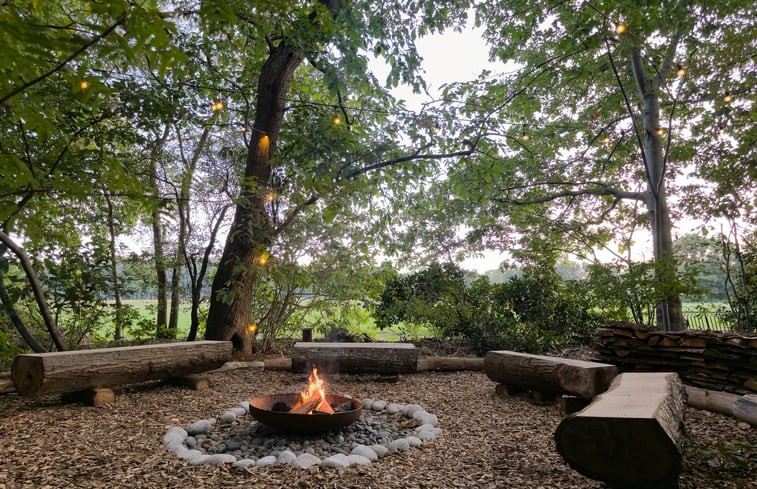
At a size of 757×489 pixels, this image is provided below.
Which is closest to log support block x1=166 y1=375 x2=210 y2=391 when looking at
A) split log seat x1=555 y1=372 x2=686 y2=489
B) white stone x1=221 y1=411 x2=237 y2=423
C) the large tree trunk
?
white stone x1=221 y1=411 x2=237 y2=423

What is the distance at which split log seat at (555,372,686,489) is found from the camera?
77.5 inches

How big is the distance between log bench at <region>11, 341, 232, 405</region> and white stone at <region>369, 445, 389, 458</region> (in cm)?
259

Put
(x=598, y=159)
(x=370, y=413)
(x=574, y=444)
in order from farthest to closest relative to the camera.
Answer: (x=598, y=159), (x=370, y=413), (x=574, y=444)

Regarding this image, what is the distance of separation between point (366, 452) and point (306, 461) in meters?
0.43

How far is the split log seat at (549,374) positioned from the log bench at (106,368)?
10.3 ft

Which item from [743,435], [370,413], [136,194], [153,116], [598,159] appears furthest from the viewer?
[598,159]

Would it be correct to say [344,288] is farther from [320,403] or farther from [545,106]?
[545,106]

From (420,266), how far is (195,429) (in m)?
5.78

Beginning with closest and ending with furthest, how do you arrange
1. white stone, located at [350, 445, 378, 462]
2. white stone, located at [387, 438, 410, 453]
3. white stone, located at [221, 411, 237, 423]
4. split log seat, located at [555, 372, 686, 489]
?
split log seat, located at [555, 372, 686, 489]
white stone, located at [350, 445, 378, 462]
white stone, located at [387, 438, 410, 453]
white stone, located at [221, 411, 237, 423]

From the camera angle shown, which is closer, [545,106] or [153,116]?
[153,116]

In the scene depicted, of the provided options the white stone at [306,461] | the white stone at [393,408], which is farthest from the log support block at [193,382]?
the white stone at [306,461]

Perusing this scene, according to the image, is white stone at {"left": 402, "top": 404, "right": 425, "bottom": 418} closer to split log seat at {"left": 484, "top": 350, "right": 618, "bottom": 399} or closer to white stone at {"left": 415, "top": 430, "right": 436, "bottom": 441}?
white stone at {"left": 415, "top": 430, "right": 436, "bottom": 441}

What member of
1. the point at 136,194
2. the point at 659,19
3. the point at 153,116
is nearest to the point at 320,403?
the point at 136,194

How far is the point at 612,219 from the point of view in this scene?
8.29 meters
